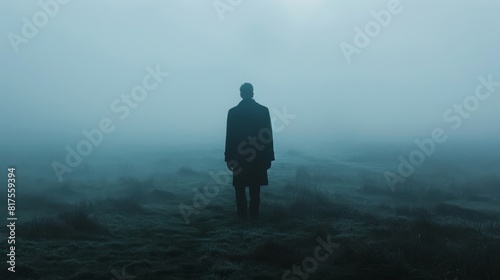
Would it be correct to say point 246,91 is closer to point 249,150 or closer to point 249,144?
point 249,144

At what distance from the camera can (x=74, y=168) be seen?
21.2m

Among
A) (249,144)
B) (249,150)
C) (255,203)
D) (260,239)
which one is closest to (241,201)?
(255,203)

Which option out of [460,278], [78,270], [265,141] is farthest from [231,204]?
[460,278]

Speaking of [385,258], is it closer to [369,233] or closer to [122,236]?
[369,233]

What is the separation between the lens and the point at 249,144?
8383 millimetres

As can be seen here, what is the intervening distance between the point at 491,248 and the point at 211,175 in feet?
47.1

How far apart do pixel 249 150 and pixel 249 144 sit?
11 centimetres

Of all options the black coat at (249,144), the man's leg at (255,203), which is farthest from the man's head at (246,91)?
the man's leg at (255,203)

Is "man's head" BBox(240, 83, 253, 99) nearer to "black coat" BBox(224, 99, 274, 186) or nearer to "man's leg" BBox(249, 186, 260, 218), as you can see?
"black coat" BBox(224, 99, 274, 186)

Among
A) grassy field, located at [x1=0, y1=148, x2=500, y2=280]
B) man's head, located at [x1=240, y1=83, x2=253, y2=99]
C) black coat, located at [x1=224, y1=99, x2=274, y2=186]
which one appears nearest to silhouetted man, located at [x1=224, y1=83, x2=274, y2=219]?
black coat, located at [x1=224, y1=99, x2=274, y2=186]

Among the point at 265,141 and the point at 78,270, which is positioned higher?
the point at 265,141

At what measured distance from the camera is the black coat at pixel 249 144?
831 centimetres

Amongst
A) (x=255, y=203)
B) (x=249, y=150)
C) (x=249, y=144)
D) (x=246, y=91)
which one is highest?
(x=246, y=91)

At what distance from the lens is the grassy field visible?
4652 mm
